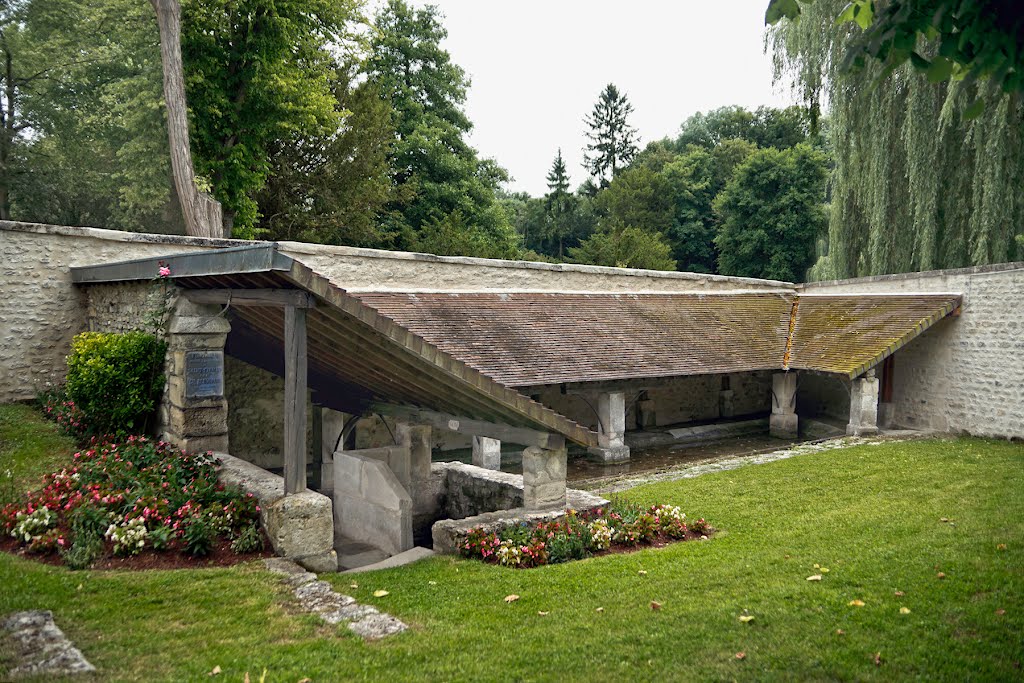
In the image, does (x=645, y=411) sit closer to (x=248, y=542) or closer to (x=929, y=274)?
(x=929, y=274)

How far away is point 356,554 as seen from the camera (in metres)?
7.74

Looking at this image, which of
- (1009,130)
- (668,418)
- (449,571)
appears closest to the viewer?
(449,571)

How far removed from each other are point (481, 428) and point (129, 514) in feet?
9.87

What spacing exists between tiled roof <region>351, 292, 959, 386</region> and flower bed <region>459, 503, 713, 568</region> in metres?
4.30

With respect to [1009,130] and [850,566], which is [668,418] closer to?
[1009,130]

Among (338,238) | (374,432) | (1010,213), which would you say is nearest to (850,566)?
(374,432)

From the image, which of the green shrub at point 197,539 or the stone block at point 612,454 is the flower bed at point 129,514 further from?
the stone block at point 612,454

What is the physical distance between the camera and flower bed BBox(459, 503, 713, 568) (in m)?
5.90

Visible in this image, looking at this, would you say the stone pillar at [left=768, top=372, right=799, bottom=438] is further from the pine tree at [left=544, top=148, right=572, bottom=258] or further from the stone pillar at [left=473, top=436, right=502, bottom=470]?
the pine tree at [left=544, top=148, right=572, bottom=258]

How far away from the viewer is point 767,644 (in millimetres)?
4098

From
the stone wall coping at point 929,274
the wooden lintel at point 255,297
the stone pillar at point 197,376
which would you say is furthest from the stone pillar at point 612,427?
the wooden lintel at point 255,297

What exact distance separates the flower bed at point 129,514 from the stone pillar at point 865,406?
445 inches

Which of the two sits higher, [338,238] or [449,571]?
[338,238]

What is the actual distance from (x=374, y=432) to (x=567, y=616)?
9.71 meters
